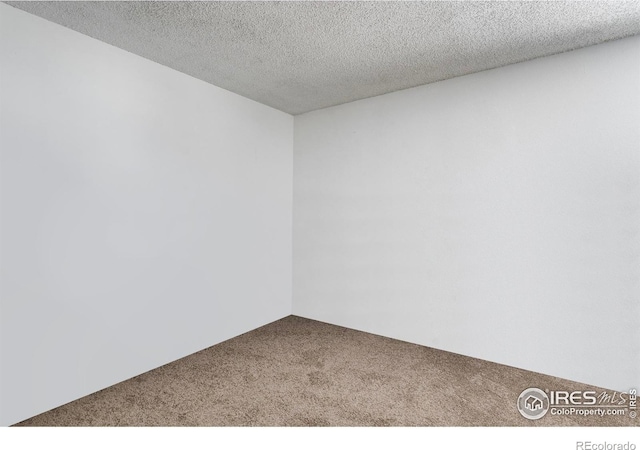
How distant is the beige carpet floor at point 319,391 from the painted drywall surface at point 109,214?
293 mm

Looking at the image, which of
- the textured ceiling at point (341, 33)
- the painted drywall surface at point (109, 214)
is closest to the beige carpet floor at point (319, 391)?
the painted drywall surface at point (109, 214)

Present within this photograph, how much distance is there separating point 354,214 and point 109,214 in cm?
239

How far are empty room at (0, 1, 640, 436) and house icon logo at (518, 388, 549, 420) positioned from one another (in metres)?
0.02

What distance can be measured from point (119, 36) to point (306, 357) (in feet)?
9.75

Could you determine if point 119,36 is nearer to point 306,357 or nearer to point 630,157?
point 306,357

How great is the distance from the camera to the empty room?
2197mm

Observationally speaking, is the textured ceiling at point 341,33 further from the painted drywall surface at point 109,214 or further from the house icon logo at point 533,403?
the house icon logo at point 533,403

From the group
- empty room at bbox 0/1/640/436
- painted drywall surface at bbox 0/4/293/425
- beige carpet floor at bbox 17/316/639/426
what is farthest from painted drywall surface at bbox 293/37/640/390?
painted drywall surface at bbox 0/4/293/425

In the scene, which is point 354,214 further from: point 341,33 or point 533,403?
point 533,403

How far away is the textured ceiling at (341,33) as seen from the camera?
2141 mm

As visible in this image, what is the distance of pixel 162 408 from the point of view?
2.29 meters

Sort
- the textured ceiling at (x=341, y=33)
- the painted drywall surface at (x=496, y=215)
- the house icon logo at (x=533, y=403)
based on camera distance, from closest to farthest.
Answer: the textured ceiling at (x=341, y=33) < the house icon logo at (x=533, y=403) < the painted drywall surface at (x=496, y=215)
